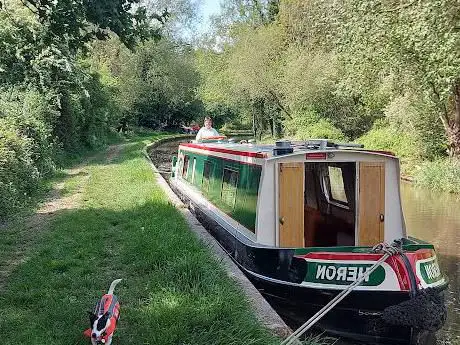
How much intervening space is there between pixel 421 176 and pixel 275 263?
12.4m

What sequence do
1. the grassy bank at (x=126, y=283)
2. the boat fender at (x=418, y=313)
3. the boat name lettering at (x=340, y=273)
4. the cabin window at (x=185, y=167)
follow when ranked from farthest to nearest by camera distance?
the cabin window at (x=185, y=167) → the boat name lettering at (x=340, y=273) → the boat fender at (x=418, y=313) → the grassy bank at (x=126, y=283)

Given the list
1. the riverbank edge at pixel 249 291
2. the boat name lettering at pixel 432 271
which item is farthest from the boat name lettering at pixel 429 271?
the riverbank edge at pixel 249 291

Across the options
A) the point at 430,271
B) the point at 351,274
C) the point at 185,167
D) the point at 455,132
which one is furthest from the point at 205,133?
the point at 430,271

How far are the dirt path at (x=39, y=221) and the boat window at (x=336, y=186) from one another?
436cm

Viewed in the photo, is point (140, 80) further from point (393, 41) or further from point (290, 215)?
point (290, 215)

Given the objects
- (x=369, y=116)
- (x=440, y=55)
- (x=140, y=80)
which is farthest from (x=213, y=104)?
(x=440, y=55)

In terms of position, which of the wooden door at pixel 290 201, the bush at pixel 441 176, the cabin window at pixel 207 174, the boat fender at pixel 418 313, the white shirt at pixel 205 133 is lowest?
the boat fender at pixel 418 313

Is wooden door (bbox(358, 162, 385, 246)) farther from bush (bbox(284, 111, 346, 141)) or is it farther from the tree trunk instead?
bush (bbox(284, 111, 346, 141))

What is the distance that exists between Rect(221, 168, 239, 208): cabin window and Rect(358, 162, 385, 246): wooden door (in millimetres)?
2221

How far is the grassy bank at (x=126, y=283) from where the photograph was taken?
4523mm

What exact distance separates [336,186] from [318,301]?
6.86ft

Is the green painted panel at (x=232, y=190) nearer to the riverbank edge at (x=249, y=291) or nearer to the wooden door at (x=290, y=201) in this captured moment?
the wooden door at (x=290, y=201)

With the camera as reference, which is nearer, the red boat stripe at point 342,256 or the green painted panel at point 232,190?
the red boat stripe at point 342,256

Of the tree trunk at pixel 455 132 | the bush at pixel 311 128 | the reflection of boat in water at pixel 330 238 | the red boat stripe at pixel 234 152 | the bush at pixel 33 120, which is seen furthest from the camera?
the bush at pixel 311 128
